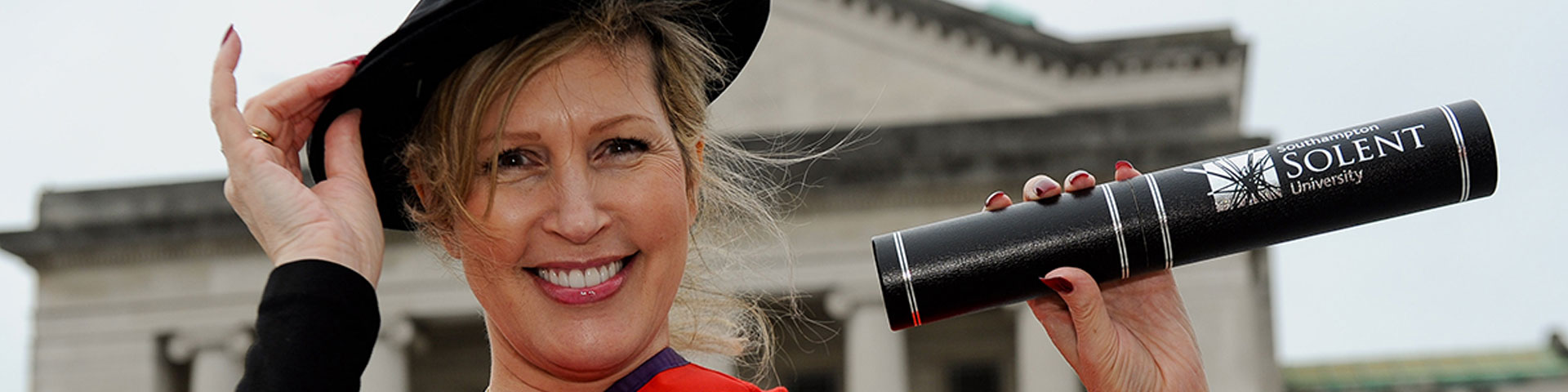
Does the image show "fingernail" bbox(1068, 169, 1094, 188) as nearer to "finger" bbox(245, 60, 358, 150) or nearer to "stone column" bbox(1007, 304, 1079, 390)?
"finger" bbox(245, 60, 358, 150)

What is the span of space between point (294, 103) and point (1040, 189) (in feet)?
4.57

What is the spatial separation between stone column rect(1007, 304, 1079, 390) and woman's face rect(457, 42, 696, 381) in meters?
31.1

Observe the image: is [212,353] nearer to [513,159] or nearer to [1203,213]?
[513,159]

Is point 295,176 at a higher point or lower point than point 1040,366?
higher

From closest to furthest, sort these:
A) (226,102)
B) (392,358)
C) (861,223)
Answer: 1. (226,102)
2. (861,223)
3. (392,358)

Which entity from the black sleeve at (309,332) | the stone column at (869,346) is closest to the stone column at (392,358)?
the stone column at (869,346)

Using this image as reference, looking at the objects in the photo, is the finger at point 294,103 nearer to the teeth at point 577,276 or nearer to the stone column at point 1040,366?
the teeth at point 577,276

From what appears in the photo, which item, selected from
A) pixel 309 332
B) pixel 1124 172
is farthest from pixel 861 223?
pixel 309 332

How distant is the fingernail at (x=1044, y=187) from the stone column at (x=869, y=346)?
30.7 meters

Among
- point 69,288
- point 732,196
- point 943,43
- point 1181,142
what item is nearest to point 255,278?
point 69,288

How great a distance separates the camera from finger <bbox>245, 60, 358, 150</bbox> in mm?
2936

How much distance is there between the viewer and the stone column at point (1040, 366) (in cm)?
3412

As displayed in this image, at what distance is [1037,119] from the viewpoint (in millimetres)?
34062

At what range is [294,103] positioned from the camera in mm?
2949
